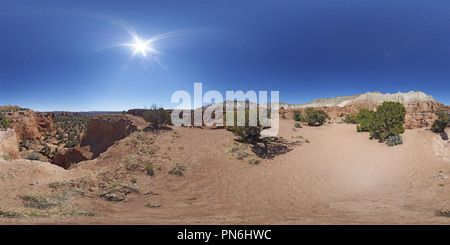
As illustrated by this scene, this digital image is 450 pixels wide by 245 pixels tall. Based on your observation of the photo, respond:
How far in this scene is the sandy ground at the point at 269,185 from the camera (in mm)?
4836

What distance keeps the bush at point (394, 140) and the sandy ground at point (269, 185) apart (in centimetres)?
34

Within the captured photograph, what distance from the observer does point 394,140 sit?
12.1 meters

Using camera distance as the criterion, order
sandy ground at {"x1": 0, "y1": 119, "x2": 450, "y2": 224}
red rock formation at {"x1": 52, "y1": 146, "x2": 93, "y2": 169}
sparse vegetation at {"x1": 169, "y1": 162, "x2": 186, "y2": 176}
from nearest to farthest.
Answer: sandy ground at {"x1": 0, "y1": 119, "x2": 450, "y2": 224}, sparse vegetation at {"x1": 169, "y1": 162, "x2": 186, "y2": 176}, red rock formation at {"x1": 52, "y1": 146, "x2": 93, "y2": 169}

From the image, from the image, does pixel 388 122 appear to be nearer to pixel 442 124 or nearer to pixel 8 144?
pixel 442 124

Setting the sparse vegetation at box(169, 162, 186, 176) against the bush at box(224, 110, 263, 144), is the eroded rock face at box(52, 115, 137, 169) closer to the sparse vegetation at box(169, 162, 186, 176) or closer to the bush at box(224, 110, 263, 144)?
the sparse vegetation at box(169, 162, 186, 176)

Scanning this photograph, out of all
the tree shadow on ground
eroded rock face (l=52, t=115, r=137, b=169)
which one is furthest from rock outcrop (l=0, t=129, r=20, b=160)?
the tree shadow on ground

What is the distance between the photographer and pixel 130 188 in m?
7.56

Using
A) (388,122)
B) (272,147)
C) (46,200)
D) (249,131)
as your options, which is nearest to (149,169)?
(46,200)

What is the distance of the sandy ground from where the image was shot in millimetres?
4836

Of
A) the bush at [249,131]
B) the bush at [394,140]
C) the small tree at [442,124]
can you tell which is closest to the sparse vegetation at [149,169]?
the bush at [249,131]

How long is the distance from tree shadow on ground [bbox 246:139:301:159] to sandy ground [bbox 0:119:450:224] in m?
0.42

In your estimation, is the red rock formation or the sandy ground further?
the red rock formation

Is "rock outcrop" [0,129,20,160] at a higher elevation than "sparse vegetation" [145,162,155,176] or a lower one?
higher

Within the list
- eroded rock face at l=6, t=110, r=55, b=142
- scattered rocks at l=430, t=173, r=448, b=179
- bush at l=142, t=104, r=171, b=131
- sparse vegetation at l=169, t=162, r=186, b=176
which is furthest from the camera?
eroded rock face at l=6, t=110, r=55, b=142
